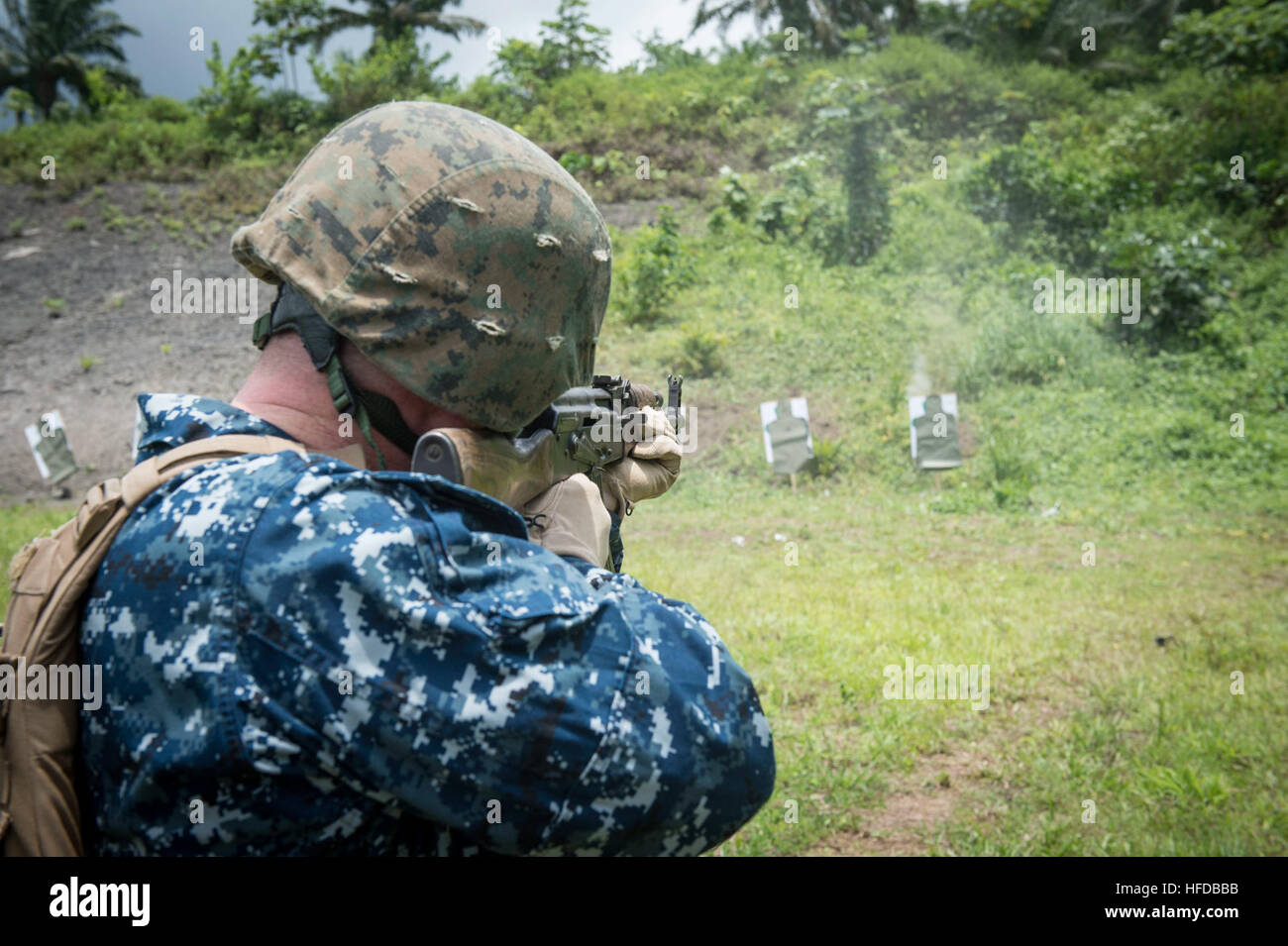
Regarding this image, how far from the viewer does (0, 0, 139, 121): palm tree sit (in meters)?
25.9

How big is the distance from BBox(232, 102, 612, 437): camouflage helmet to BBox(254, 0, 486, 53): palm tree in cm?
1805

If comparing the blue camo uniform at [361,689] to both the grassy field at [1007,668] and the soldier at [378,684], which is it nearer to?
the soldier at [378,684]

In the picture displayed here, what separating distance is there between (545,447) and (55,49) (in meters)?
32.1

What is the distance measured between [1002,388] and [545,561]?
10767mm

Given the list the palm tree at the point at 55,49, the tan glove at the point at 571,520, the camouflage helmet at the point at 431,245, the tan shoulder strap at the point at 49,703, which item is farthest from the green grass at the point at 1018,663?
the palm tree at the point at 55,49

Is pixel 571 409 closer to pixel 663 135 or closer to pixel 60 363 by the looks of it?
pixel 60 363

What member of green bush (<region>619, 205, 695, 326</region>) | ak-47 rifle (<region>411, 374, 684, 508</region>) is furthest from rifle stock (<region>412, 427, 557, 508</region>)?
green bush (<region>619, 205, 695, 326</region>)

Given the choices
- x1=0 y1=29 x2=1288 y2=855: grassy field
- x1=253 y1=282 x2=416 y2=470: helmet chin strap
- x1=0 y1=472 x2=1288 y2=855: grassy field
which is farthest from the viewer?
x1=0 y1=29 x2=1288 y2=855: grassy field

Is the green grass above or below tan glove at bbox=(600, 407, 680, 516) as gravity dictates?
below

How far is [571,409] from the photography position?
6.89ft

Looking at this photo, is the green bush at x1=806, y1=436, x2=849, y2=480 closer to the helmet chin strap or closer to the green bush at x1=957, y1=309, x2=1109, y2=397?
Answer: the green bush at x1=957, y1=309, x2=1109, y2=397

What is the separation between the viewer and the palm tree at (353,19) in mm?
17266

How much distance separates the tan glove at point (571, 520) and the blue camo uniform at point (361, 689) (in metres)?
0.63

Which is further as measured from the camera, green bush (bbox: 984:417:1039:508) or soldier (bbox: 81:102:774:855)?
green bush (bbox: 984:417:1039:508)
